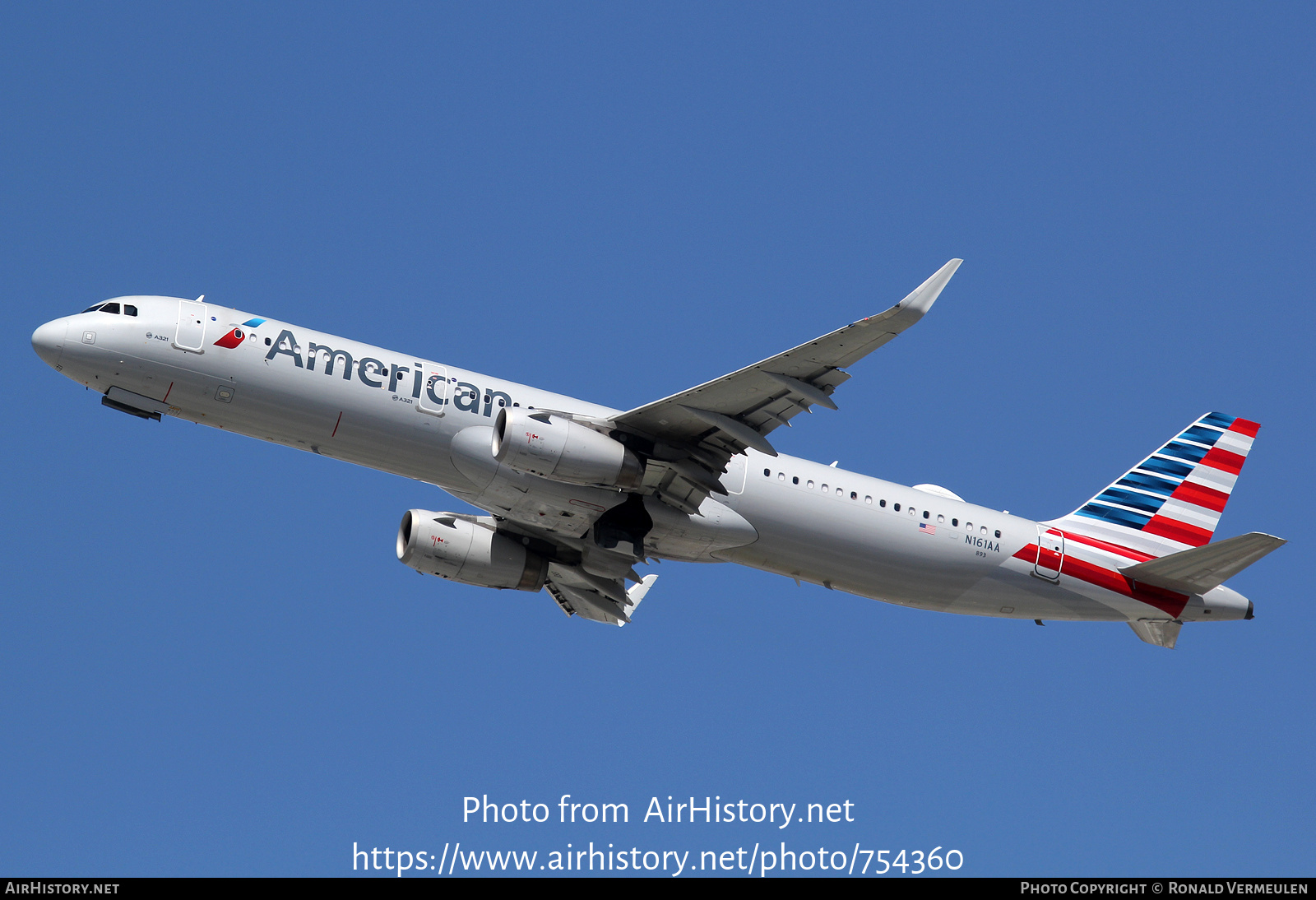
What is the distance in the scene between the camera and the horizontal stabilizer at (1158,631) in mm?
37219

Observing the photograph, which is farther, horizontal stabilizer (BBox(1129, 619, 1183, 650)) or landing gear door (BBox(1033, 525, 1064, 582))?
horizontal stabilizer (BBox(1129, 619, 1183, 650))

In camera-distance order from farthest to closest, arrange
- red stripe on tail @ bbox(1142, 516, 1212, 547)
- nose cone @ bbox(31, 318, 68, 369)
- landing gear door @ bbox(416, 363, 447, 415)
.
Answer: red stripe on tail @ bbox(1142, 516, 1212, 547) → landing gear door @ bbox(416, 363, 447, 415) → nose cone @ bbox(31, 318, 68, 369)

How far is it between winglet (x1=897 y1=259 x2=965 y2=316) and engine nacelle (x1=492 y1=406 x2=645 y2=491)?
8091 mm

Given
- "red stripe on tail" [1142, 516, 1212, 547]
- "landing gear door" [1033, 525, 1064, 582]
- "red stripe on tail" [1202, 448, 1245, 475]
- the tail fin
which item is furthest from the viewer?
"red stripe on tail" [1202, 448, 1245, 475]

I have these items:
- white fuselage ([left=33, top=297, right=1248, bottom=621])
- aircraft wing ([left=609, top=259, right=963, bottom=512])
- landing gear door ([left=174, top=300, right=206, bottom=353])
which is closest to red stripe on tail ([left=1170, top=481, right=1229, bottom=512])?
white fuselage ([left=33, top=297, right=1248, bottom=621])

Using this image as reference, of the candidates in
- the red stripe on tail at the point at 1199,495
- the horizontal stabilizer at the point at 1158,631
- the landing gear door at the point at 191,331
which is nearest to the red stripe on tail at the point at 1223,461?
the red stripe on tail at the point at 1199,495

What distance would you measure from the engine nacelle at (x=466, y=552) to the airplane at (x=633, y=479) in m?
0.05

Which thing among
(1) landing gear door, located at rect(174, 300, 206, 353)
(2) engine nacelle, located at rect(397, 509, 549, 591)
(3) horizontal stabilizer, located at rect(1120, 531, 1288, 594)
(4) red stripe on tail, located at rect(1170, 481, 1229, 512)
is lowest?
(2) engine nacelle, located at rect(397, 509, 549, 591)

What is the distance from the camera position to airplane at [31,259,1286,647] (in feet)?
98.2

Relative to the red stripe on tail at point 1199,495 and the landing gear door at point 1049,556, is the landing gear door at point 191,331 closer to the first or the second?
the landing gear door at point 1049,556

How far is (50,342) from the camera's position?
98.2 ft

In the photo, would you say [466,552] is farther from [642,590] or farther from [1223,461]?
[1223,461]

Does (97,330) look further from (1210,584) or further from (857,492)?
(1210,584)

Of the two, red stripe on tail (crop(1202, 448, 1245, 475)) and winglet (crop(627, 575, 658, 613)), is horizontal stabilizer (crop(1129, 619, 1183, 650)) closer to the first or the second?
red stripe on tail (crop(1202, 448, 1245, 475))
